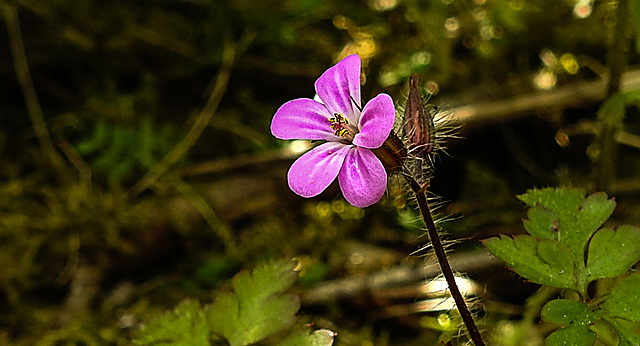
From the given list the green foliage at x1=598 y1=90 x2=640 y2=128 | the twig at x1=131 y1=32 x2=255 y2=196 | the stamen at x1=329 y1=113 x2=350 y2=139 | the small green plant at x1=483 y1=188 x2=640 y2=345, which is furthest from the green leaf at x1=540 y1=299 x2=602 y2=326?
the twig at x1=131 y1=32 x2=255 y2=196

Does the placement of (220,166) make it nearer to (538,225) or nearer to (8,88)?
(8,88)

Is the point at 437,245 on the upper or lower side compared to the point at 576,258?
upper

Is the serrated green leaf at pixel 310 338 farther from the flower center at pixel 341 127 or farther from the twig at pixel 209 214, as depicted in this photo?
the twig at pixel 209 214

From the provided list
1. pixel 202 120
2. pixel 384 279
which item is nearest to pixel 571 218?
pixel 384 279

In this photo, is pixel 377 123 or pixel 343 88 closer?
pixel 377 123

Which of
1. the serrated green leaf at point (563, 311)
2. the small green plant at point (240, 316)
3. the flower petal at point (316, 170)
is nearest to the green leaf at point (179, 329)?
the small green plant at point (240, 316)

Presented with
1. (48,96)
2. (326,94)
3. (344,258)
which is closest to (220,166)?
(344,258)

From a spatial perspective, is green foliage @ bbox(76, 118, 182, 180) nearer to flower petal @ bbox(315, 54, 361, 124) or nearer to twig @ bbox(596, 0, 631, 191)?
flower petal @ bbox(315, 54, 361, 124)

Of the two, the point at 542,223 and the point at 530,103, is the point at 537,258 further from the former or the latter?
the point at 530,103
